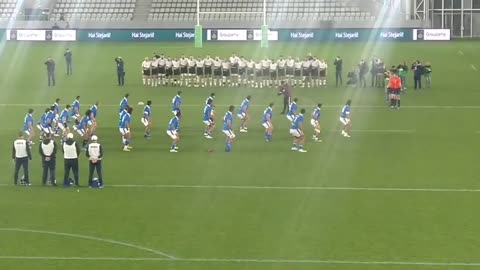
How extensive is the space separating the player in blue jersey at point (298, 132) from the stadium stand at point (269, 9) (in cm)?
4585

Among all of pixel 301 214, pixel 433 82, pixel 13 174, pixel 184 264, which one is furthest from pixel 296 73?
pixel 184 264

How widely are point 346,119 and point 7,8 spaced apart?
52.6 meters

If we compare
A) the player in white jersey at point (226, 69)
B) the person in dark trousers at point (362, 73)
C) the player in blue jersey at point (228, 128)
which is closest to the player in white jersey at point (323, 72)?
the person in dark trousers at point (362, 73)

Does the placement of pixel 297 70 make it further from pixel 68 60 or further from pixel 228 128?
pixel 228 128

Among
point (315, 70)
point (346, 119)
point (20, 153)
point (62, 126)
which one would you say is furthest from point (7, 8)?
point (20, 153)

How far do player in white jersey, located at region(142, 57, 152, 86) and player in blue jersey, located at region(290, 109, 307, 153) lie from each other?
747 inches

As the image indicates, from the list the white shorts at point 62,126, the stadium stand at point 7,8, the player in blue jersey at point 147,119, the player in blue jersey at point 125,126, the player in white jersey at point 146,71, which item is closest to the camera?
the player in blue jersey at point 125,126

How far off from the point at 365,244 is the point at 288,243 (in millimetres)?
1379

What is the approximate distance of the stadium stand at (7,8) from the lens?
79.2m

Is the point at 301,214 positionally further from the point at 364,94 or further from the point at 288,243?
the point at 364,94

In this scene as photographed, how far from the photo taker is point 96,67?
186ft

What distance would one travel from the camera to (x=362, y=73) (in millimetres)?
47875

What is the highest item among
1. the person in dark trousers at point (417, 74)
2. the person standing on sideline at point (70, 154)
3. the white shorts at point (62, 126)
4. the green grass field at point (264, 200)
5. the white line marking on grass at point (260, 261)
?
the person in dark trousers at point (417, 74)

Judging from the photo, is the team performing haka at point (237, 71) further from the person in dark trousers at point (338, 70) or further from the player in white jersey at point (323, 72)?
the person in dark trousers at point (338, 70)
